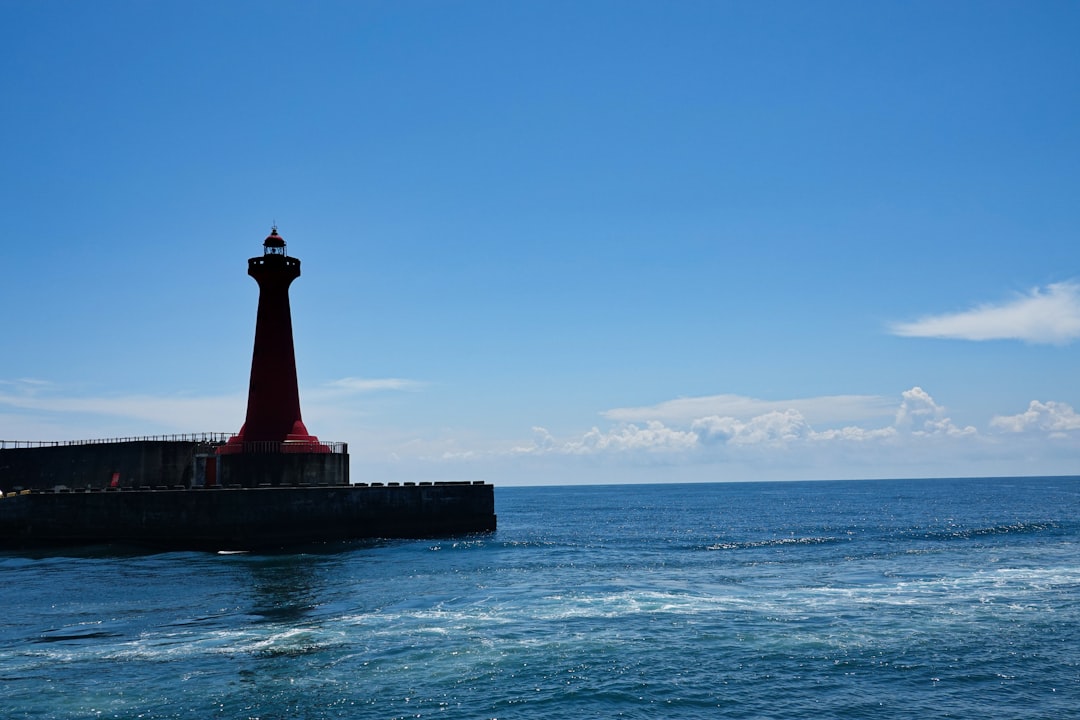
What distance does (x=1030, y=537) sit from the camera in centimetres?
5522

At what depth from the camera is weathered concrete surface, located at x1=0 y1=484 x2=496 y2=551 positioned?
153 ft

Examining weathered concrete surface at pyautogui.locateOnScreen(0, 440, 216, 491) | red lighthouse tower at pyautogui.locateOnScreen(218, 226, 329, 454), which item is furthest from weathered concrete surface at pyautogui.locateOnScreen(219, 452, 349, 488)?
weathered concrete surface at pyautogui.locateOnScreen(0, 440, 216, 491)

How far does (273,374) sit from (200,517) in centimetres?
974

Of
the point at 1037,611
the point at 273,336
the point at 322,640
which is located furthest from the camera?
the point at 273,336

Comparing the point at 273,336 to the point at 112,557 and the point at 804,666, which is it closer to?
the point at 112,557

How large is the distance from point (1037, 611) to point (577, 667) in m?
16.4

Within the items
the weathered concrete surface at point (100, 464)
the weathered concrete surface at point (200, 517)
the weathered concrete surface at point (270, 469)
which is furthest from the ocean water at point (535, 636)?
the weathered concrete surface at point (100, 464)

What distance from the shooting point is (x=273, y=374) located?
5178 cm

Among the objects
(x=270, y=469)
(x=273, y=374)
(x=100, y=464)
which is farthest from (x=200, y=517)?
(x=100, y=464)

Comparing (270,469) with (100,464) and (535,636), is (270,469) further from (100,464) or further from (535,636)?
(535,636)

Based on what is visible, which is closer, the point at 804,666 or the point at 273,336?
the point at 804,666

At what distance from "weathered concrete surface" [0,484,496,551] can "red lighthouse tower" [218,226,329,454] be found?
416cm

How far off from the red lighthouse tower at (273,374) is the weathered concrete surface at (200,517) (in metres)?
4.16

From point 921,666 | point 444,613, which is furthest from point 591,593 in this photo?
point 921,666
